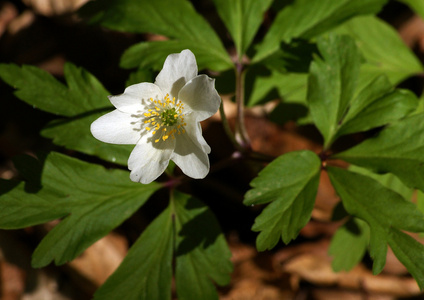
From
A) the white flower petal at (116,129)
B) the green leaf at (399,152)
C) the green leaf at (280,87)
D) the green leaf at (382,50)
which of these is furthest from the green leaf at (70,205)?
the green leaf at (382,50)

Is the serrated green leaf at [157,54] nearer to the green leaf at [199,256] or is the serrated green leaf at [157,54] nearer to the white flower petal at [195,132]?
the white flower petal at [195,132]

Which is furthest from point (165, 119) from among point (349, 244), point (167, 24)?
point (349, 244)

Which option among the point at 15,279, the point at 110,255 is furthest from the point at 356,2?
the point at 15,279

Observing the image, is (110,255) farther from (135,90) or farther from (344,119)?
(344,119)

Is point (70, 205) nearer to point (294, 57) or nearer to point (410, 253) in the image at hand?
point (294, 57)

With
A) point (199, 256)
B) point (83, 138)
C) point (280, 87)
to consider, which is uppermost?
point (83, 138)

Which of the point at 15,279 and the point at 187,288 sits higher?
the point at 187,288
